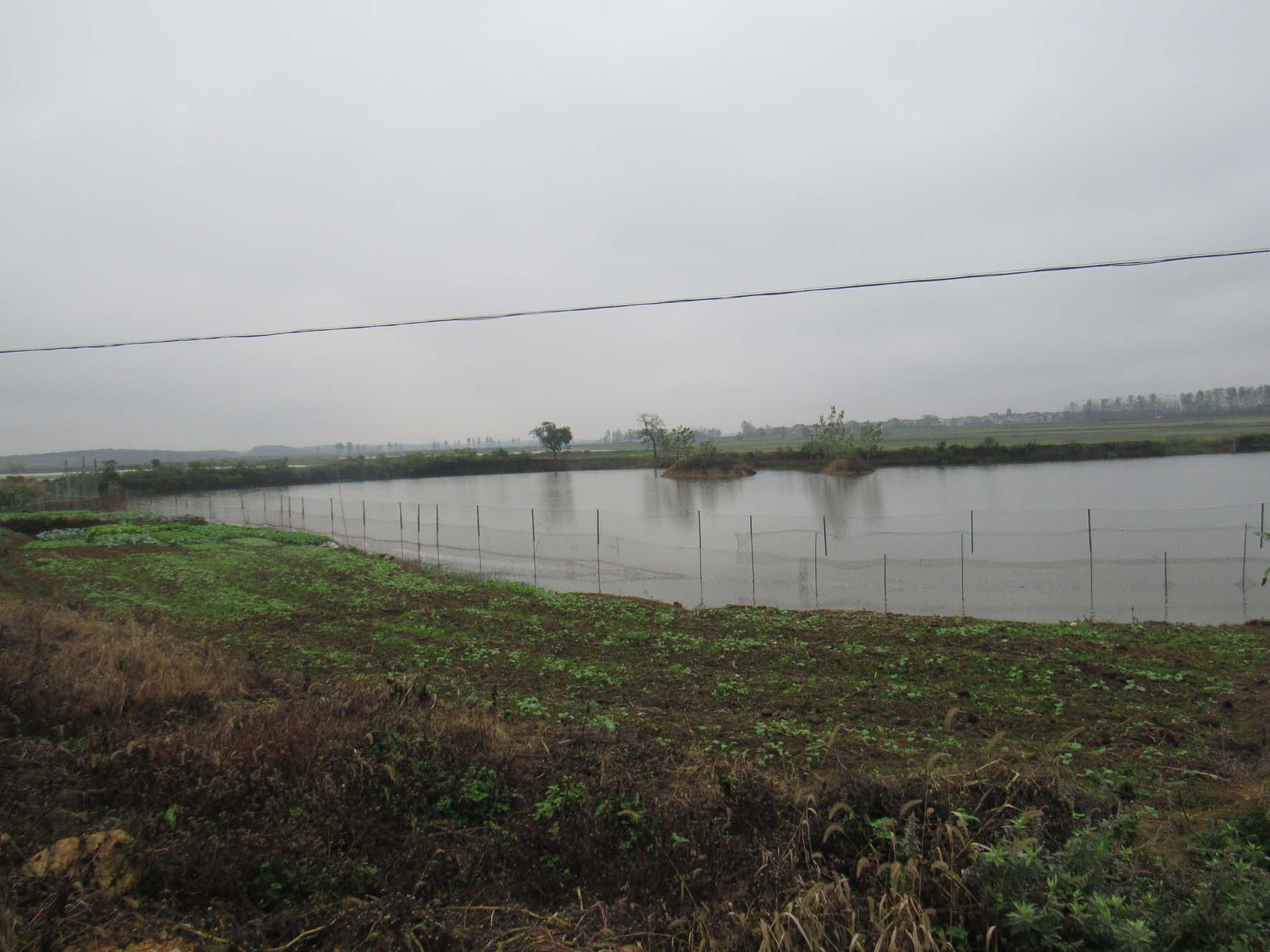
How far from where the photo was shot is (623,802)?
150 inches

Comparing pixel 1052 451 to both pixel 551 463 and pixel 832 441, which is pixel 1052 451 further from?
pixel 551 463

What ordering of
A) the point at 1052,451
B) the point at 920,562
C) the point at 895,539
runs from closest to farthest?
the point at 920,562 < the point at 895,539 < the point at 1052,451

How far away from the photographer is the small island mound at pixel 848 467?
52.7 meters

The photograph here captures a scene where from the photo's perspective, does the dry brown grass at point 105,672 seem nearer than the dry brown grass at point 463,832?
No

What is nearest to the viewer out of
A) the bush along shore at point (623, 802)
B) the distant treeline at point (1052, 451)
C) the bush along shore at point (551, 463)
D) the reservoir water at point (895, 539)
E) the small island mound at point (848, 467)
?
the bush along shore at point (623, 802)

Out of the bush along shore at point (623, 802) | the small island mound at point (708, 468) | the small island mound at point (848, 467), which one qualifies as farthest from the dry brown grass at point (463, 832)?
the small island mound at point (708, 468)

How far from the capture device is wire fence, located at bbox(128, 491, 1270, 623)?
13.9 meters

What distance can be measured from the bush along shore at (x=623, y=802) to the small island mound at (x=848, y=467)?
45.6m

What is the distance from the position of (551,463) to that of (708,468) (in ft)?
66.3

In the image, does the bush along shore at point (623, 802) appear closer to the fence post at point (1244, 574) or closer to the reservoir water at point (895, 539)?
the reservoir water at point (895, 539)

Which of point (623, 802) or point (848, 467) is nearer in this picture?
point (623, 802)

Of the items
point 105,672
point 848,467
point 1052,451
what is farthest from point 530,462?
point 105,672

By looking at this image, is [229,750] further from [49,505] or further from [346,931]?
[49,505]

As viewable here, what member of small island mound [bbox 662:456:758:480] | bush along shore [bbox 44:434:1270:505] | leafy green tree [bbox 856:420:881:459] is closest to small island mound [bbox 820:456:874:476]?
bush along shore [bbox 44:434:1270:505]
